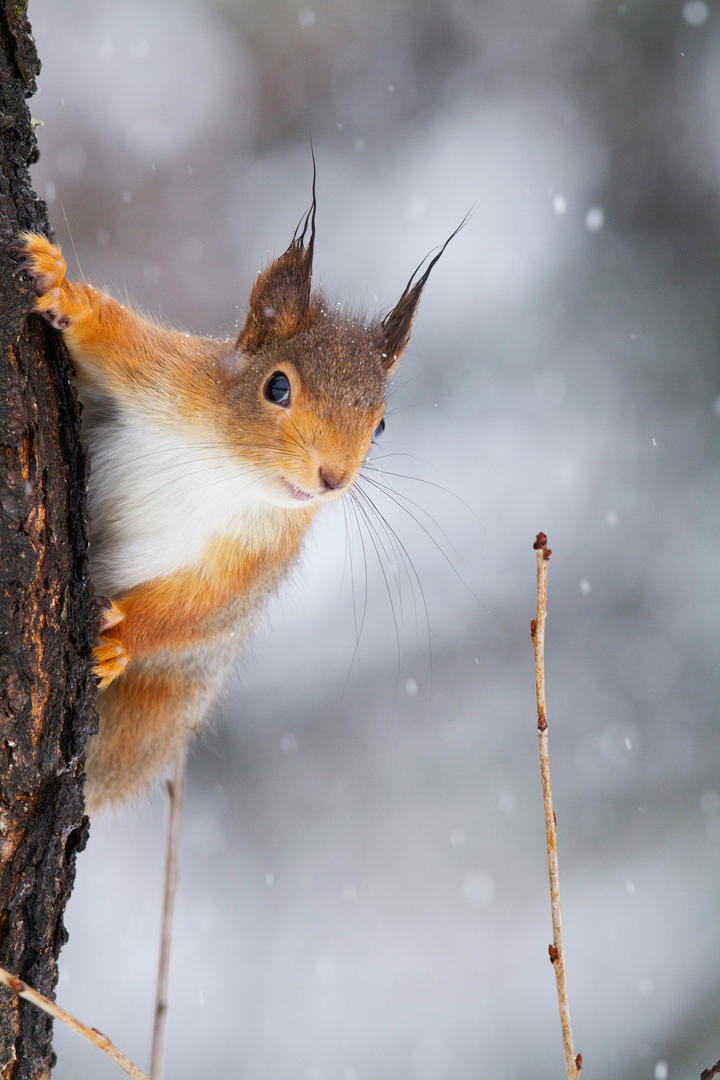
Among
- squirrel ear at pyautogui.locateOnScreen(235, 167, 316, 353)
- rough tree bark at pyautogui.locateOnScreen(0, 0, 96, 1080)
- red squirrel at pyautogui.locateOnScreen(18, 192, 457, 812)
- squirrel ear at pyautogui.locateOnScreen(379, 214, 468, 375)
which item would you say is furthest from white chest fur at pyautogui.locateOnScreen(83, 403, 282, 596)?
rough tree bark at pyautogui.locateOnScreen(0, 0, 96, 1080)

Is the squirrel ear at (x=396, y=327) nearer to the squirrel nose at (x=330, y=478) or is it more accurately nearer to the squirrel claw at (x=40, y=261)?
the squirrel nose at (x=330, y=478)

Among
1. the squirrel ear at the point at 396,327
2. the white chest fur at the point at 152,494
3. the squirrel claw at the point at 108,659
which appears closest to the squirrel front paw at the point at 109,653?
the squirrel claw at the point at 108,659

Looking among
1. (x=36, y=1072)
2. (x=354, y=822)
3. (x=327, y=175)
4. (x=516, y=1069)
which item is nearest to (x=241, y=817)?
(x=354, y=822)

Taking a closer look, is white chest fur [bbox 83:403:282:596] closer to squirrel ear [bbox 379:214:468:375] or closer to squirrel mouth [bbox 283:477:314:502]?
squirrel mouth [bbox 283:477:314:502]

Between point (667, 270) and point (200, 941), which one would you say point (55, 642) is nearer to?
point (200, 941)

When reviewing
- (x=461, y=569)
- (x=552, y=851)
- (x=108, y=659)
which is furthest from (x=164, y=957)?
(x=461, y=569)
